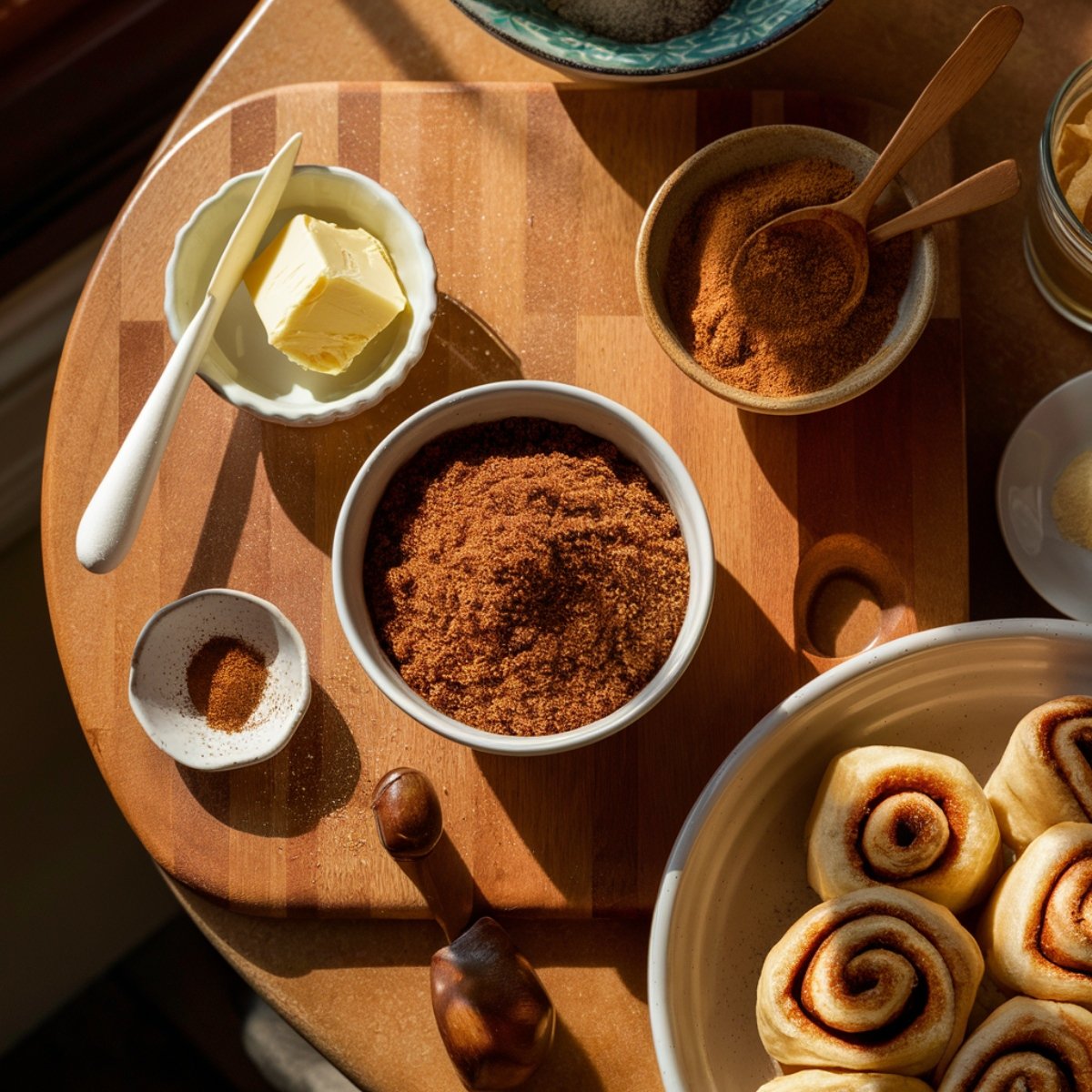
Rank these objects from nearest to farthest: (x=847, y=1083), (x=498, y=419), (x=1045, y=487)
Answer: (x=847, y=1083) → (x=498, y=419) → (x=1045, y=487)

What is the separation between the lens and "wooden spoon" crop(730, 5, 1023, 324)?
2.84 feet

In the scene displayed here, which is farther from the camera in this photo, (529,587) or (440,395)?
(440,395)

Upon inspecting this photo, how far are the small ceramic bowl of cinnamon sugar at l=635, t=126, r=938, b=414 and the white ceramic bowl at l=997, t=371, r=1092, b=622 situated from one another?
18cm

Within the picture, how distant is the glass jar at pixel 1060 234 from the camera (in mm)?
920

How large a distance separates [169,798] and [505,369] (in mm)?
457

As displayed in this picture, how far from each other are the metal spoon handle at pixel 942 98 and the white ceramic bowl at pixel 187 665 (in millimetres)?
570

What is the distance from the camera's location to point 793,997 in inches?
32.6

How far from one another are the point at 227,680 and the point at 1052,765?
65cm

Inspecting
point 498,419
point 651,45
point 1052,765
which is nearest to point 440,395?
point 498,419

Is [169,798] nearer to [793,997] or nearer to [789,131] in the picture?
[793,997]

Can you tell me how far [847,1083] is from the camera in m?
0.81

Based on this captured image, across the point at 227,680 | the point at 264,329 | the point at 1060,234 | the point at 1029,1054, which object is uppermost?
the point at 264,329

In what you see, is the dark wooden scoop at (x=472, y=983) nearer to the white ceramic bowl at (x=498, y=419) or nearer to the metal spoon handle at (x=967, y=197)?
the white ceramic bowl at (x=498, y=419)

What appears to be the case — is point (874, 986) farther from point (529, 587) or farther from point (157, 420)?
point (157, 420)
